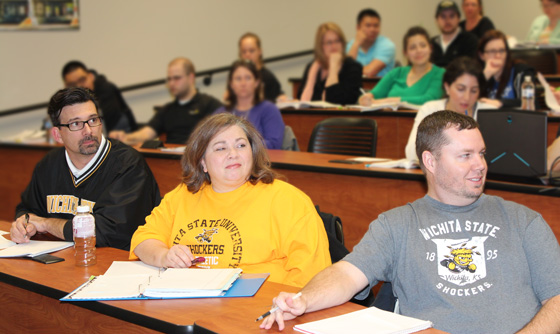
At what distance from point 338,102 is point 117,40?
2656 millimetres

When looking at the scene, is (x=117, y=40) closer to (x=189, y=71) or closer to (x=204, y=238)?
(x=189, y=71)

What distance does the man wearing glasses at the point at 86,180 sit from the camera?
238 centimetres

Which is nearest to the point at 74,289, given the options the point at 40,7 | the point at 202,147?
the point at 202,147

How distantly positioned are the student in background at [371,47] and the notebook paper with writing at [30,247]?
15.0ft

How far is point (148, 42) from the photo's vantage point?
668 centimetres

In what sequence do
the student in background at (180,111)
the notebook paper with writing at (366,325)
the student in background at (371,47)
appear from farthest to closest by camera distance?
the student in background at (371,47) → the student in background at (180,111) → the notebook paper with writing at (366,325)

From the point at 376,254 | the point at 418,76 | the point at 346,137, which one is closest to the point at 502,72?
the point at 418,76

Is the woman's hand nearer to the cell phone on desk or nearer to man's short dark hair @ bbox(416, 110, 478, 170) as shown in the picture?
man's short dark hair @ bbox(416, 110, 478, 170)

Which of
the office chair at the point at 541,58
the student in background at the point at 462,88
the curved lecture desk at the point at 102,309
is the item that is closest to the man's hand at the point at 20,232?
the curved lecture desk at the point at 102,309

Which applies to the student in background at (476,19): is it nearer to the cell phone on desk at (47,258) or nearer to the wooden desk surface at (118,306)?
the wooden desk surface at (118,306)

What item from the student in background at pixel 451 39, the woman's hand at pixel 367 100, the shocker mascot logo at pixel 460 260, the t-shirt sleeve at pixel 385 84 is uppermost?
the student in background at pixel 451 39

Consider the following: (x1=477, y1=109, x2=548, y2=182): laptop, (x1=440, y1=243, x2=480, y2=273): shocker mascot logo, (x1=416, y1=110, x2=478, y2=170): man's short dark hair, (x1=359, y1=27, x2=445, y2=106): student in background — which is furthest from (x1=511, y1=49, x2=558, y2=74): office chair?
(x1=440, y1=243, x2=480, y2=273): shocker mascot logo

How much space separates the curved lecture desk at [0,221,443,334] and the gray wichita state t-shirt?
0.21 m

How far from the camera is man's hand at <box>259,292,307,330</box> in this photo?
1440 millimetres
